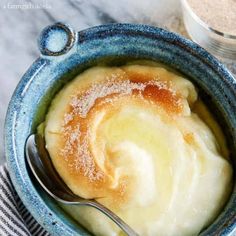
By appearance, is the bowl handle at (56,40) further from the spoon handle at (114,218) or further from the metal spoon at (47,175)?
the spoon handle at (114,218)

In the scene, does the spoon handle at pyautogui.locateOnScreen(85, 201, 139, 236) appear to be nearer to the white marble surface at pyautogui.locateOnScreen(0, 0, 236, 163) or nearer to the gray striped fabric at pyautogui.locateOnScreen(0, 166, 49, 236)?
the gray striped fabric at pyautogui.locateOnScreen(0, 166, 49, 236)

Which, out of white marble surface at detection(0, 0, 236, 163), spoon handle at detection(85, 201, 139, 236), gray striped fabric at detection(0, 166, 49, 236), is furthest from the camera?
white marble surface at detection(0, 0, 236, 163)

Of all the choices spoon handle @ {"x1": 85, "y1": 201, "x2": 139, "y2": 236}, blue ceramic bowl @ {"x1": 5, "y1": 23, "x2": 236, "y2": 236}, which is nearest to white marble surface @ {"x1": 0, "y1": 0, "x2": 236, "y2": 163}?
blue ceramic bowl @ {"x1": 5, "y1": 23, "x2": 236, "y2": 236}

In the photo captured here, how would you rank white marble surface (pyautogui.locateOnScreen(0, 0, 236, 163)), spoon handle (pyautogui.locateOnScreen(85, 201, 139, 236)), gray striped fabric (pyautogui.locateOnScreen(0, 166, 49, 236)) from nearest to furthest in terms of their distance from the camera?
spoon handle (pyautogui.locateOnScreen(85, 201, 139, 236)) < gray striped fabric (pyautogui.locateOnScreen(0, 166, 49, 236)) < white marble surface (pyautogui.locateOnScreen(0, 0, 236, 163))

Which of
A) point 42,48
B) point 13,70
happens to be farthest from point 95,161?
point 13,70

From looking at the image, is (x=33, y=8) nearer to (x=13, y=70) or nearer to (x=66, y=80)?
(x=13, y=70)

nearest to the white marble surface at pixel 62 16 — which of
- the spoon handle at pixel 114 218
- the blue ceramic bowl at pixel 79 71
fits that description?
the blue ceramic bowl at pixel 79 71
